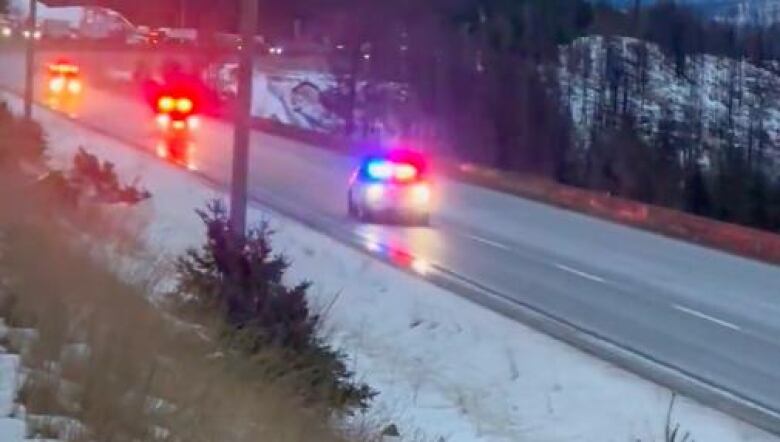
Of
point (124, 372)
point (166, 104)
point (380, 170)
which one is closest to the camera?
point (124, 372)

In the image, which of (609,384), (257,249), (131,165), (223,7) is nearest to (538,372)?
(609,384)

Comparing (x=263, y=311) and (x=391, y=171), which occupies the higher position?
(x=263, y=311)

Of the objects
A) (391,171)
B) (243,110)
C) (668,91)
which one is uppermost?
(243,110)

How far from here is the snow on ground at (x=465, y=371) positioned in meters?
14.8

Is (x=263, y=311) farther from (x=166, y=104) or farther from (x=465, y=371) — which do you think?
(x=166, y=104)

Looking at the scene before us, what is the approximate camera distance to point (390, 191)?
3117 centimetres

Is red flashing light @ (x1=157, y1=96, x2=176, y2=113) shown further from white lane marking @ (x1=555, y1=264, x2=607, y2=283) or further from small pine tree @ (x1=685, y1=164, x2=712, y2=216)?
white lane marking @ (x1=555, y1=264, x2=607, y2=283)

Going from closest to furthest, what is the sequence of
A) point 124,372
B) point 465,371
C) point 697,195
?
point 124,372 → point 465,371 → point 697,195

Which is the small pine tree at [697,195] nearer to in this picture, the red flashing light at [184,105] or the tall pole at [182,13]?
the red flashing light at [184,105]

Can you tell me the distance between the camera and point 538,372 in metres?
17.3

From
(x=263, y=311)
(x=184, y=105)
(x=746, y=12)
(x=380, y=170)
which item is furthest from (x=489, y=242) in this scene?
(x=746, y=12)

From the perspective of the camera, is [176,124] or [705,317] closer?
[705,317]

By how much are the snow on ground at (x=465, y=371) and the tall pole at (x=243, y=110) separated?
62.1 inches

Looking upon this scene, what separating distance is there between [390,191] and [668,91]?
105 ft
